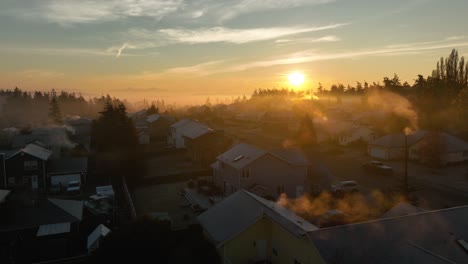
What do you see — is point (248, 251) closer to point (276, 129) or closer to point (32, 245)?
point (32, 245)

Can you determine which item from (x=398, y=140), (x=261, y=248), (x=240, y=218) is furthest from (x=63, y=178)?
(x=398, y=140)

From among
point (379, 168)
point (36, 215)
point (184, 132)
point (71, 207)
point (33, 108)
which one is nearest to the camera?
point (36, 215)

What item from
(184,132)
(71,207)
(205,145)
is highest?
(184,132)

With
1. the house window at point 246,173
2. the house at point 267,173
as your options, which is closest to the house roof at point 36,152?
the house at point 267,173

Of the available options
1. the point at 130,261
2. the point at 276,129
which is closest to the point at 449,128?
the point at 276,129

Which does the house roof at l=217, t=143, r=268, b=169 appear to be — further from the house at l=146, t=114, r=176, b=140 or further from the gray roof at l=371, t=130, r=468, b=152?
the house at l=146, t=114, r=176, b=140

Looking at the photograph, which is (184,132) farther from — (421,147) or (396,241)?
(396,241)

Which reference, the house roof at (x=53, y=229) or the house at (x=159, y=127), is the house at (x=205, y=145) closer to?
the house at (x=159, y=127)
